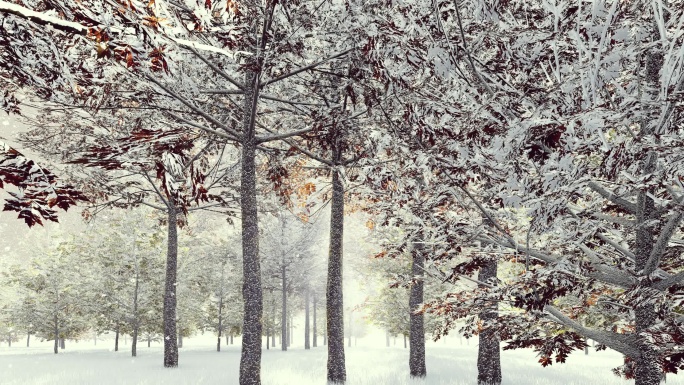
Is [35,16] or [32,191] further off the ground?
[35,16]

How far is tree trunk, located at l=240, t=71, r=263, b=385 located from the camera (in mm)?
7906

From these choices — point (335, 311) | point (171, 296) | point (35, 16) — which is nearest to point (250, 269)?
point (335, 311)

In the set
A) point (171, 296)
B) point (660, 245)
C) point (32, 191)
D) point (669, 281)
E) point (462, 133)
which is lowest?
point (171, 296)

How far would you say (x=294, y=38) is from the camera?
6.88 meters

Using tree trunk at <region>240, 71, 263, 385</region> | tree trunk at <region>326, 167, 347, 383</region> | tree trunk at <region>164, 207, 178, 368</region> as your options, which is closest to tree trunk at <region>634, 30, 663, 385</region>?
tree trunk at <region>240, 71, 263, 385</region>

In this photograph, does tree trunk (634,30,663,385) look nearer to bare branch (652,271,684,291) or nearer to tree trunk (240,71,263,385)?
bare branch (652,271,684,291)

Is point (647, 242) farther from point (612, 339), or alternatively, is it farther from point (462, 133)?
point (462, 133)

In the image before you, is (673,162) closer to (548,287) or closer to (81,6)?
(548,287)

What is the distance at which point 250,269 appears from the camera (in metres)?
8.12

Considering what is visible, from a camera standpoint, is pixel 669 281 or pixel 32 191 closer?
pixel 32 191

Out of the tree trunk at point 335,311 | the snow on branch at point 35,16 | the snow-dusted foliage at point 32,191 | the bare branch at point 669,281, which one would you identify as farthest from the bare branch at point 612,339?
the tree trunk at point 335,311

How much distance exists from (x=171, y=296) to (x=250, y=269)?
7248 mm

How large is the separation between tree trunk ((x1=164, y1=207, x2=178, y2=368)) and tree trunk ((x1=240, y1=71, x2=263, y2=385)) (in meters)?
6.88

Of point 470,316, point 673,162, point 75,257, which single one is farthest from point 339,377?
point 75,257
